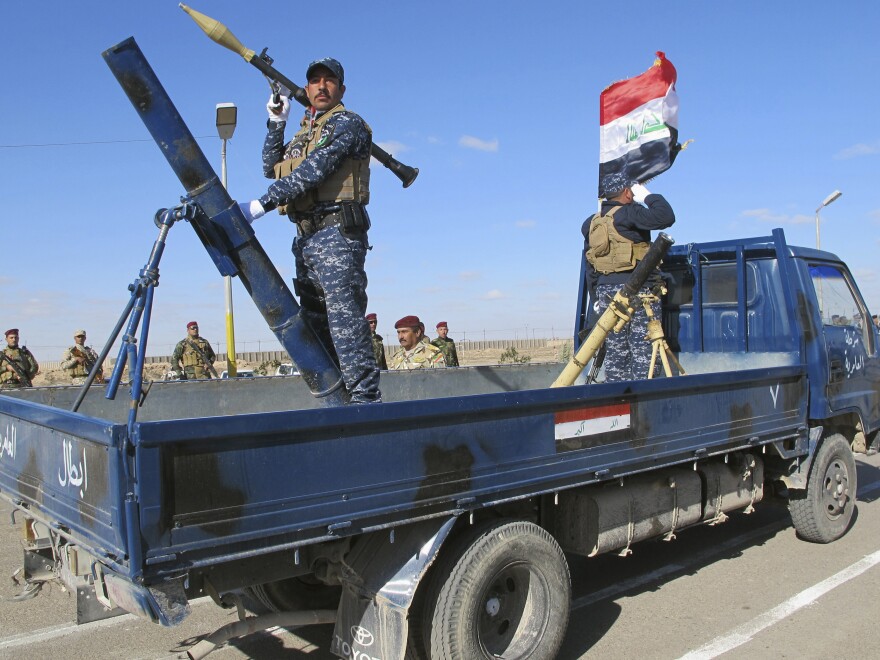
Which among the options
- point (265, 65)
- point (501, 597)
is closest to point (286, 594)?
point (501, 597)

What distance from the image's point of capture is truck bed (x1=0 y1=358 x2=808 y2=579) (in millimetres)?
2525

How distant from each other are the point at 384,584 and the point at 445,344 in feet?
27.7

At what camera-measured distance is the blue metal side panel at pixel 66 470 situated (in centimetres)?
251

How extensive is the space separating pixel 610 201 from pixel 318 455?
4064 millimetres

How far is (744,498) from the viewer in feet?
17.7

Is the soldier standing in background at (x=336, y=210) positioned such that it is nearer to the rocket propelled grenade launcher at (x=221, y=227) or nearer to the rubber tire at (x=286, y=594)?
the rocket propelled grenade launcher at (x=221, y=227)

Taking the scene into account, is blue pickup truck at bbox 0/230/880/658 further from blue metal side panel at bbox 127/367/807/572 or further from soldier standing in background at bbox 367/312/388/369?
soldier standing in background at bbox 367/312/388/369

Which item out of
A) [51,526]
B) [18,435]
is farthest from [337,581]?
[18,435]

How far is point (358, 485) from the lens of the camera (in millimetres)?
2979

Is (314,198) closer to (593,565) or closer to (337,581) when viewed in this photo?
(337,581)

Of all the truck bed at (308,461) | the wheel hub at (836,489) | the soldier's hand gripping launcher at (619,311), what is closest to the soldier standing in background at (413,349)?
the soldier's hand gripping launcher at (619,311)

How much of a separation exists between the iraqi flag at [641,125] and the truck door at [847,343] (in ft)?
4.96

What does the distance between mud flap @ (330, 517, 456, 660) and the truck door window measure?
14.0 ft

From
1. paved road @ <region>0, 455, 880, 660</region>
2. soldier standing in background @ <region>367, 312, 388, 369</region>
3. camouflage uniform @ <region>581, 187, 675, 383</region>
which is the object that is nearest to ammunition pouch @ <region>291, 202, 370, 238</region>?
paved road @ <region>0, 455, 880, 660</region>
